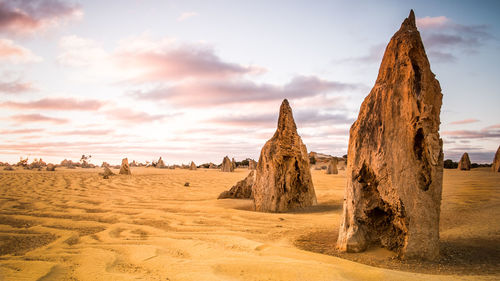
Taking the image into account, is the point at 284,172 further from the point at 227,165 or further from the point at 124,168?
the point at 227,165

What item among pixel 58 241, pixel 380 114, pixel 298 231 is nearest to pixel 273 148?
pixel 298 231

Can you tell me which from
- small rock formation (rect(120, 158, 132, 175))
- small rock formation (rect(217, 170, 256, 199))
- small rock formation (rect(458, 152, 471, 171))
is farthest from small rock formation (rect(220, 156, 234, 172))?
small rock formation (rect(458, 152, 471, 171))

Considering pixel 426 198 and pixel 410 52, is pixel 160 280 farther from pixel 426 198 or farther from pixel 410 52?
pixel 410 52

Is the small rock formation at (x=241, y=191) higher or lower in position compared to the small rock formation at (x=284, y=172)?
lower

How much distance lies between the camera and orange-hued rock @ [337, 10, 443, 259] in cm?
321

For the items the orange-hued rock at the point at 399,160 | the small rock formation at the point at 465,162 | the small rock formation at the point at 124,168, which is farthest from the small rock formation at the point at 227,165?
the orange-hued rock at the point at 399,160

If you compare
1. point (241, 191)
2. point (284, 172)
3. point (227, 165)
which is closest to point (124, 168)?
point (227, 165)

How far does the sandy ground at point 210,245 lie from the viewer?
2630mm

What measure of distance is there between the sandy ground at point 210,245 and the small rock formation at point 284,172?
1.54ft

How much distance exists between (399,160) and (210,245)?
8.06 feet

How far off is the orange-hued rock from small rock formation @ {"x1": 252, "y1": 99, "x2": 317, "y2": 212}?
2.98 m

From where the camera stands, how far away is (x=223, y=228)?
15.3 ft

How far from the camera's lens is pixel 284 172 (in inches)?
265

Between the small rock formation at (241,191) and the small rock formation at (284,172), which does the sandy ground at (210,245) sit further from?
the small rock formation at (241,191)
